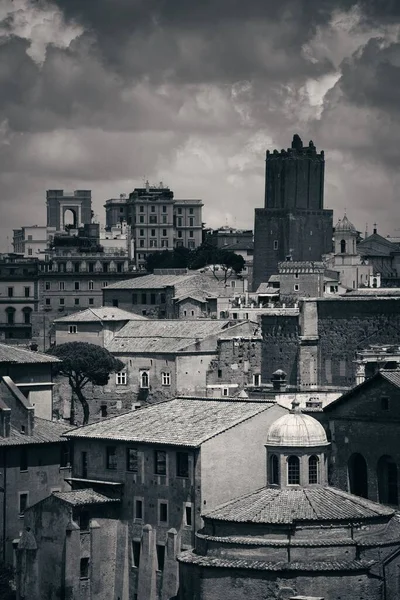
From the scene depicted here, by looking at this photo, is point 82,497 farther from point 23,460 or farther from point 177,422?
point 23,460

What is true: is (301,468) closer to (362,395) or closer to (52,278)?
(362,395)

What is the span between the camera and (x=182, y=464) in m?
90.1

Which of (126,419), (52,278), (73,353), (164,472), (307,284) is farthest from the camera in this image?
(52,278)

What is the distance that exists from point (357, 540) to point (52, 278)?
119m

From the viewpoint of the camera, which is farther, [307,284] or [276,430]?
[307,284]

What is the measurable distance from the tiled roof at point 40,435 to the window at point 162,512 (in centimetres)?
1123

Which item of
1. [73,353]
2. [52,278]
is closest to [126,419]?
[73,353]

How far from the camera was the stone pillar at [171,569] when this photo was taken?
89.2 meters

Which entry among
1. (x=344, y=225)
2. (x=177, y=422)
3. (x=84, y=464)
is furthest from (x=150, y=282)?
(x=177, y=422)

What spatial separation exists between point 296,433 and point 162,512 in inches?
343

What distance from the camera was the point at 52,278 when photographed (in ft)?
656

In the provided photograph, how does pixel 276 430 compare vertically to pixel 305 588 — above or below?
above

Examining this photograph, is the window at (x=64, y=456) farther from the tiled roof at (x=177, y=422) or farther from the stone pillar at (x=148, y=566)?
the stone pillar at (x=148, y=566)

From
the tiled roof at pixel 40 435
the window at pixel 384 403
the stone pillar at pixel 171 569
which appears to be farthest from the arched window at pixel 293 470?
the tiled roof at pixel 40 435
